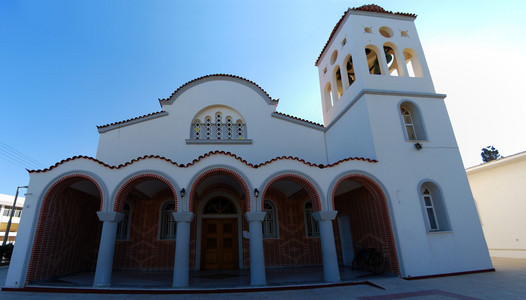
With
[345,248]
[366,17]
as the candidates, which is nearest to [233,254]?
[345,248]

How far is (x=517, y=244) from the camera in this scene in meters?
12.4

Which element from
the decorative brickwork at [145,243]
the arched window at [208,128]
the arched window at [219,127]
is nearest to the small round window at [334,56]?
the arched window at [219,127]

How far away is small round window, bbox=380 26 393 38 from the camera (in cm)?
→ 1220

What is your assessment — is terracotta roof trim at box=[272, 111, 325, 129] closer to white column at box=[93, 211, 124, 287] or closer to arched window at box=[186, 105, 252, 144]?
arched window at box=[186, 105, 252, 144]

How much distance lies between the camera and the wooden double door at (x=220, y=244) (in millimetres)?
11383

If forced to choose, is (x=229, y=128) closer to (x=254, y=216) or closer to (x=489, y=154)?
(x=254, y=216)

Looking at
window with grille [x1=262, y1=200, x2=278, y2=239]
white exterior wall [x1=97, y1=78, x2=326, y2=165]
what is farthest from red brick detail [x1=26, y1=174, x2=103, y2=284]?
window with grille [x1=262, y1=200, x2=278, y2=239]

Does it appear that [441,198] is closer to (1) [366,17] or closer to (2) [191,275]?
(1) [366,17]

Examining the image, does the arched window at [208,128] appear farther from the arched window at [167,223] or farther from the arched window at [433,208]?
the arched window at [433,208]

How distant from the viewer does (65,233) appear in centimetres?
959

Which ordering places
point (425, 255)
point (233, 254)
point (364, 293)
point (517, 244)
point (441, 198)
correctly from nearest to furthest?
point (364, 293) → point (425, 255) → point (441, 198) → point (233, 254) → point (517, 244)

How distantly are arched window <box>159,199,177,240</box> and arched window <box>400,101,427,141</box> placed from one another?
Result: 34.9ft

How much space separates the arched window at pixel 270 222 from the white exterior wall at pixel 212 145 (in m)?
2.30

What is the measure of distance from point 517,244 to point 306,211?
10.3 metres
